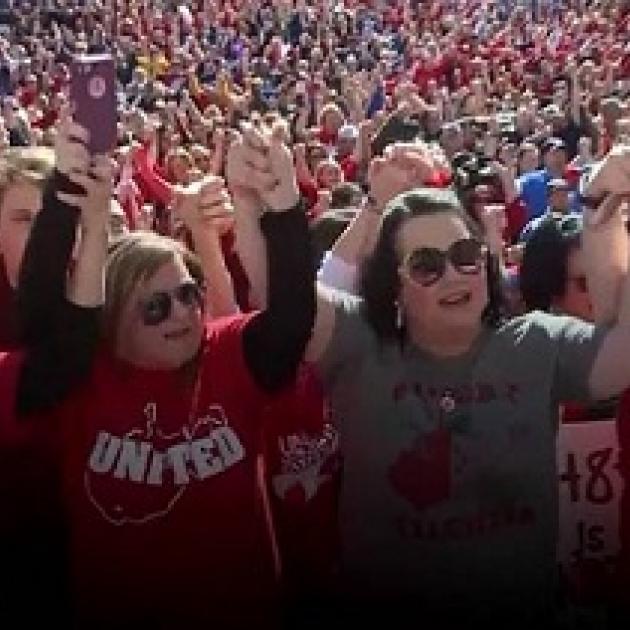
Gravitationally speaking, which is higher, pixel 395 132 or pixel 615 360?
pixel 395 132

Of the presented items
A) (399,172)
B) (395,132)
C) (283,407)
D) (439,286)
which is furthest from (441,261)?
(395,132)

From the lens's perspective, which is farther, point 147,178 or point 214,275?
point 147,178

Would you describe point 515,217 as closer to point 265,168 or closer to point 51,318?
point 265,168

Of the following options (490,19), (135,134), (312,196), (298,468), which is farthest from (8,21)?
(298,468)

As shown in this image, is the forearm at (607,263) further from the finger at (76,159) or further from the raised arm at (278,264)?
the finger at (76,159)

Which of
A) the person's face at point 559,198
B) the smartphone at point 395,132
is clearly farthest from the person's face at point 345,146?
the person's face at point 559,198

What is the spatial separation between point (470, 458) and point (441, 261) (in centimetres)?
36

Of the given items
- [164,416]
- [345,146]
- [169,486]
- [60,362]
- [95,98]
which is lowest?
[169,486]

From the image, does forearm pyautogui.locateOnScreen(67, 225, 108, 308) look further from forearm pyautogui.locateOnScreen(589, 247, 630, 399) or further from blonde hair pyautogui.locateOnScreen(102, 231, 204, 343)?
forearm pyautogui.locateOnScreen(589, 247, 630, 399)

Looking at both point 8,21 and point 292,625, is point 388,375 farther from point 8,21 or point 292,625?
point 8,21

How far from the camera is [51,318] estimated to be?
2.64 m

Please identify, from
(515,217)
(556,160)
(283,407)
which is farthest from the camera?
(556,160)

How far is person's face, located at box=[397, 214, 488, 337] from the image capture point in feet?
9.23

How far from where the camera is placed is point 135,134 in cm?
1000
